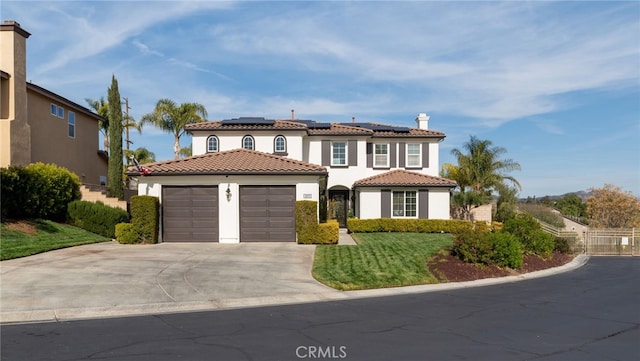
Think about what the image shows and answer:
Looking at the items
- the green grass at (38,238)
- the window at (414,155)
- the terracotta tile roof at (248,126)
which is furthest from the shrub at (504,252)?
the terracotta tile roof at (248,126)

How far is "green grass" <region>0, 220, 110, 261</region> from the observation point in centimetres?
1493

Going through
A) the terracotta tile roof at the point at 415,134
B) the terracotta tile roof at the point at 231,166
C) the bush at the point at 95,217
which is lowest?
the bush at the point at 95,217

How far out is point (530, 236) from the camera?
749 inches

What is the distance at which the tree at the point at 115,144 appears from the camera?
2920 centimetres

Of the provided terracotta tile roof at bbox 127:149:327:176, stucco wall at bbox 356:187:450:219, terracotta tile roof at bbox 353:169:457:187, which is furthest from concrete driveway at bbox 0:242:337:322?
terracotta tile roof at bbox 353:169:457:187

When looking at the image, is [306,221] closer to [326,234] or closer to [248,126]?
[326,234]

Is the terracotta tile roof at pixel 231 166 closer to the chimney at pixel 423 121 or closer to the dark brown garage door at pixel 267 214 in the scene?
the dark brown garage door at pixel 267 214

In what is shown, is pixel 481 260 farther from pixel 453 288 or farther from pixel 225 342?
pixel 225 342

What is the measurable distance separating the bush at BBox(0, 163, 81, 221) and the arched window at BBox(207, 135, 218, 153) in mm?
8597

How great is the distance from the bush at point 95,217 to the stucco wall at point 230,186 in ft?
5.29

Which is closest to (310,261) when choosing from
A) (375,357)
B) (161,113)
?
(375,357)

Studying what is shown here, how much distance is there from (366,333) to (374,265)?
7319mm

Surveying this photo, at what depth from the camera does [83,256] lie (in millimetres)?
15156

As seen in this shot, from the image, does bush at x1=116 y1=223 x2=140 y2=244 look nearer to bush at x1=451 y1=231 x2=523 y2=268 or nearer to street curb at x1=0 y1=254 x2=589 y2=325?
street curb at x1=0 y1=254 x2=589 y2=325
